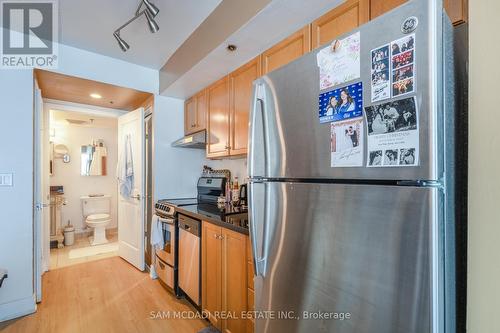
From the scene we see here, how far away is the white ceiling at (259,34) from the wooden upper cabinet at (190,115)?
0.46 meters

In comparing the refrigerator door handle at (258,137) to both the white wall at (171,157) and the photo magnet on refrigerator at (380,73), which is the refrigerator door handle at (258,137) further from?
the white wall at (171,157)

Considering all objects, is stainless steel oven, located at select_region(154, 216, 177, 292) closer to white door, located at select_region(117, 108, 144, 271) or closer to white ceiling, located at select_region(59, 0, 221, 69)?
white door, located at select_region(117, 108, 144, 271)

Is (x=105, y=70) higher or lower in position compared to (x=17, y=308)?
higher

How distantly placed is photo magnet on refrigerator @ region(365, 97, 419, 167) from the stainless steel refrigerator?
0.05 ft

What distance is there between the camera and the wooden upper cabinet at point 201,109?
269cm

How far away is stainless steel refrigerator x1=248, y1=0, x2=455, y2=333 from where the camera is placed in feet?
2.12

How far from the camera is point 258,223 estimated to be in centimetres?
112

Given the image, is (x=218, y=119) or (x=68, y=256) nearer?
(x=218, y=119)

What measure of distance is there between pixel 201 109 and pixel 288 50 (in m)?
1.38

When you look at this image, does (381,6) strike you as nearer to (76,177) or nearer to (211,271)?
(211,271)

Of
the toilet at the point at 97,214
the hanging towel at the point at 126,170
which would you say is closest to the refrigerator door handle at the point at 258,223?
the hanging towel at the point at 126,170

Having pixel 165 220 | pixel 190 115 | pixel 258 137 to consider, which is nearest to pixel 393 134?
pixel 258 137

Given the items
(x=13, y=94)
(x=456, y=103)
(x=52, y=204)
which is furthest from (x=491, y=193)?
(x=52, y=204)

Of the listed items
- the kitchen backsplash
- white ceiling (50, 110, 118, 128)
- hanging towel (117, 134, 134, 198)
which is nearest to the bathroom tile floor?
hanging towel (117, 134, 134, 198)
